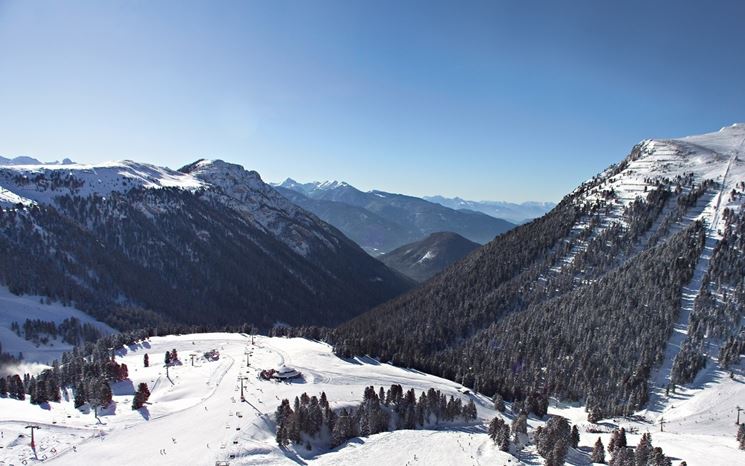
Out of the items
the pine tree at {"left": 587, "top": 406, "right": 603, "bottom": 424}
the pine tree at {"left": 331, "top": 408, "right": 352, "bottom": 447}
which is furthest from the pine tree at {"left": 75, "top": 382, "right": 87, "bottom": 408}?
the pine tree at {"left": 587, "top": 406, "right": 603, "bottom": 424}

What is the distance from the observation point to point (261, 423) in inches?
3839

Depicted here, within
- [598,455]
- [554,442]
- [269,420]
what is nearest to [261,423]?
[269,420]

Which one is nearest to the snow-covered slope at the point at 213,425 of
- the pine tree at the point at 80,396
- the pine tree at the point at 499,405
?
the pine tree at the point at 80,396

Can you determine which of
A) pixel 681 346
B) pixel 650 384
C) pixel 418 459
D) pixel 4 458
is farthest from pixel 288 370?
pixel 681 346

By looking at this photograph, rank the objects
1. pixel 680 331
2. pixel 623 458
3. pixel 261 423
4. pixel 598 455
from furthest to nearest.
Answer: pixel 680 331 < pixel 261 423 < pixel 598 455 < pixel 623 458

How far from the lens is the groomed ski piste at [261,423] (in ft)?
280

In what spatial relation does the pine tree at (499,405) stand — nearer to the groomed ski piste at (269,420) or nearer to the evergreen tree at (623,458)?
the groomed ski piste at (269,420)

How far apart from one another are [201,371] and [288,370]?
25.3 metres

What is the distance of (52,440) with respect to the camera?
85312 mm

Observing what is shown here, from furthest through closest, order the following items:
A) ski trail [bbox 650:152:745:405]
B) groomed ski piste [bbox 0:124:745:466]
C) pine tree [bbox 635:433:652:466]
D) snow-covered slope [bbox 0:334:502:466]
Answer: ski trail [bbox 650:152:745:405] < groomed ski piste [bbox 0:124:745:466] < snow-covered slope [bbox 0:334:502:466] < pine tree [bbox 635:433:652:466]

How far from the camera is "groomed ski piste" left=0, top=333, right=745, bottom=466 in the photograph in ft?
280

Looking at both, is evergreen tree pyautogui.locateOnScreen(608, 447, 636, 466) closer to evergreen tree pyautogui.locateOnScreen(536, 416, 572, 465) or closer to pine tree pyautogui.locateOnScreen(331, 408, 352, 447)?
evergreen tree pyautogui.locateOnScreen(536, 416, 572, 465)

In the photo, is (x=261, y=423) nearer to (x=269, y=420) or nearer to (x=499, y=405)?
(x=269, y=420)

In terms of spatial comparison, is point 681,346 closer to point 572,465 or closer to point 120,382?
point 572,465
